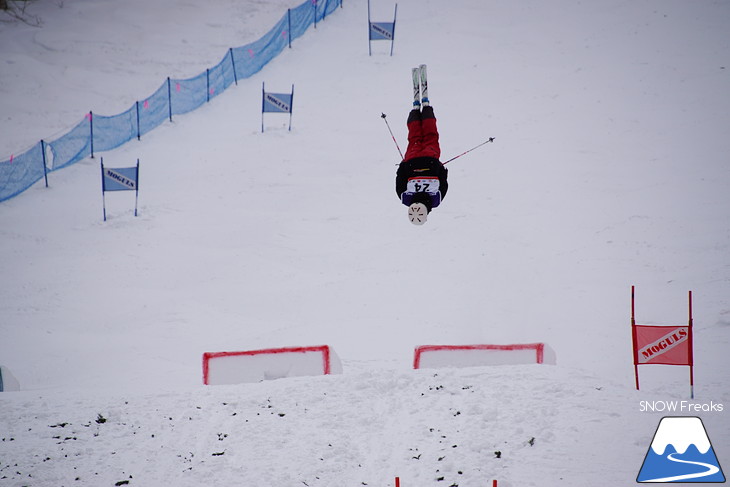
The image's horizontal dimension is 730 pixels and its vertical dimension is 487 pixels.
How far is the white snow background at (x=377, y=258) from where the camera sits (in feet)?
21.6

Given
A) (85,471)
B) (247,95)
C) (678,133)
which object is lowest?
(85,471)

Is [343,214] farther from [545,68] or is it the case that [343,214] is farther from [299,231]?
[545,68]

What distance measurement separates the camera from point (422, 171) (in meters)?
8.63

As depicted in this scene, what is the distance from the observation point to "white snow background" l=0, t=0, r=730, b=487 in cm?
657

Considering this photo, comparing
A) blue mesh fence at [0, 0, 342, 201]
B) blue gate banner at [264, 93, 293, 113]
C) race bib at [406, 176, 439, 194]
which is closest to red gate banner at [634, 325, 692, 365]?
race bib at [406, 176, 439, 194]

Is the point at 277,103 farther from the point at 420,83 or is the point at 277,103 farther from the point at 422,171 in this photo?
the point at 422,171

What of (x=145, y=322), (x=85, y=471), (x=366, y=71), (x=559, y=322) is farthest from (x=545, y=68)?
(x=85, y=471)

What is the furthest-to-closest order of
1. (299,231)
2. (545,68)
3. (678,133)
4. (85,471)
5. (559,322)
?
1. (545,68)
2. (678,133)
3. (299,231)
4. (559,322)
5. (85,471)

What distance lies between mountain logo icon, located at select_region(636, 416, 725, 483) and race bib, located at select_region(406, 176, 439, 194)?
3827mm

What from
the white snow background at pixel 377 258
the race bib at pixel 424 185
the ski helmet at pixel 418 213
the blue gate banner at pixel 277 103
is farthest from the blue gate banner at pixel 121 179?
the ski helmet at pixel 418 213

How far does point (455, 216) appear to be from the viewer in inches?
571

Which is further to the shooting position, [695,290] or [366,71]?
[366,71]

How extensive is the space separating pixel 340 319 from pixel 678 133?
10.5 metres

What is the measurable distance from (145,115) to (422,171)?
13052 mm
